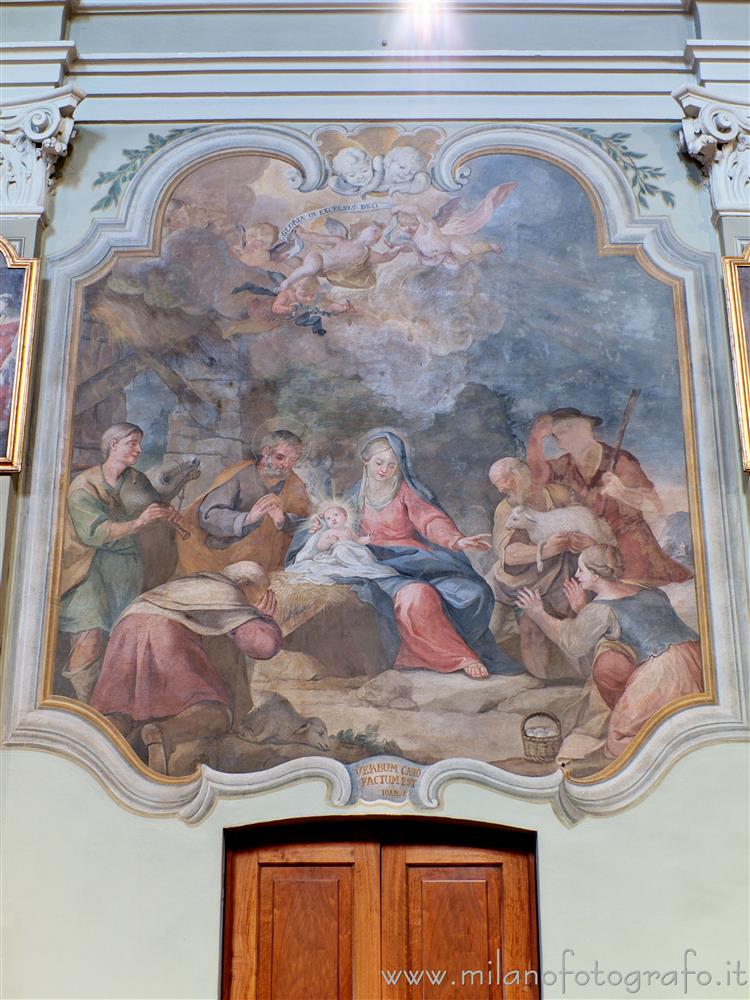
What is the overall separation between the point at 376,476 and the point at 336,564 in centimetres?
59

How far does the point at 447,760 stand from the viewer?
6543 millimetres

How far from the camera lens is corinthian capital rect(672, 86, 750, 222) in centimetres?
775

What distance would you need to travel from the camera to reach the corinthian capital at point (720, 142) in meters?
7.75

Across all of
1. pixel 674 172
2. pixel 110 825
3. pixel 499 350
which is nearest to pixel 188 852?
pixel 110 825

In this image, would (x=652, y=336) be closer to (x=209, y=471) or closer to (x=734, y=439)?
(x=734, y=439)

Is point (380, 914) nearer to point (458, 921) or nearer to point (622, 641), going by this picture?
point (458, 921)

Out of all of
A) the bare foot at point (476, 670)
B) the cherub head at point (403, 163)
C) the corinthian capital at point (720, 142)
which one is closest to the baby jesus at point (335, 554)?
the bare foot at point (476, 670)

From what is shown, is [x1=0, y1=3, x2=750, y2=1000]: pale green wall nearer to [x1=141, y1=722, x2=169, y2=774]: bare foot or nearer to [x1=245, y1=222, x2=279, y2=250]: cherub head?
[x1=141, y1=722, x2=169, y2=774]: bare foot

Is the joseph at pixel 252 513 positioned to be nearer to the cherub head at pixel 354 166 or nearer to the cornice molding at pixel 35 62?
the cherub head at pixel 354 166

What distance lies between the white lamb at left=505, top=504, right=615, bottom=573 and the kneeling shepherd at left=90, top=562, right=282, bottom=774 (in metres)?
1.50

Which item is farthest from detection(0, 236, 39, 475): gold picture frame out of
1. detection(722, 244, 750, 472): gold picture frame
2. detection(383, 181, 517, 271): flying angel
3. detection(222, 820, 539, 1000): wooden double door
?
detection(722, 244, 750, 472): gold picture frame

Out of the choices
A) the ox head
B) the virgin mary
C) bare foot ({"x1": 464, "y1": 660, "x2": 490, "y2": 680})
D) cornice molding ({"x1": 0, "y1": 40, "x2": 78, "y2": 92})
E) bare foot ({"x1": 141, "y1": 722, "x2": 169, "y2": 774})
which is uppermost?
cornice molding ({"x1": 0, "y1": 40, "x2": 78, "y2": 92})

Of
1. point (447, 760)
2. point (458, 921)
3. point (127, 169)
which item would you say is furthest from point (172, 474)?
point (458, 921)

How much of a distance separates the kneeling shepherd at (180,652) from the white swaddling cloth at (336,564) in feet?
0.77
